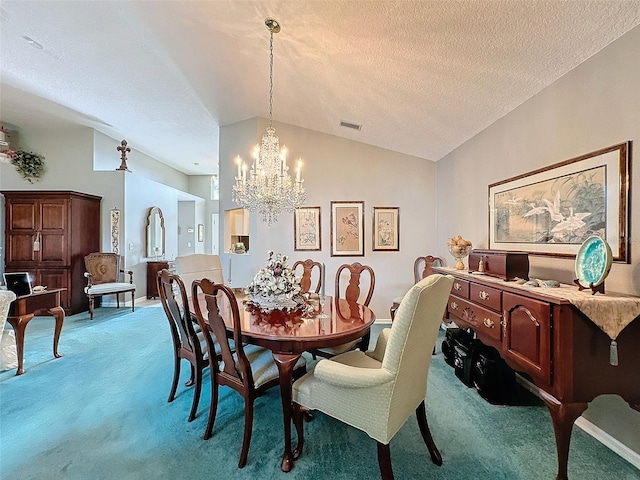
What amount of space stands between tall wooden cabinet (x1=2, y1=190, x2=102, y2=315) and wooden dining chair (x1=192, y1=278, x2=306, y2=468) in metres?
4.84

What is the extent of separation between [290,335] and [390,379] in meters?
0.61

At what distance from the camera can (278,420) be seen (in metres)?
2.15

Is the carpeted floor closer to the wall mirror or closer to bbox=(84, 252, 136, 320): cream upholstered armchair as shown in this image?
bbox=(84, 252, 136, 320): cream upholstered armchair

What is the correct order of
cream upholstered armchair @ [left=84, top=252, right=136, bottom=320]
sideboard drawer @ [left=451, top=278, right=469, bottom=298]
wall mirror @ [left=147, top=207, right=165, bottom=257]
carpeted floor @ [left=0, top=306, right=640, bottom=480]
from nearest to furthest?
carpeted floor @ [left=0, top=306, right=640, bottom=480], sideboard drawer @ [left=451, top=278, right=469, bottom=298], cream upholstered armchair @ [left=84, top=252, right=136, bottom=320], wall mirror @ [left=147, top=207, right=165, bottom=257]

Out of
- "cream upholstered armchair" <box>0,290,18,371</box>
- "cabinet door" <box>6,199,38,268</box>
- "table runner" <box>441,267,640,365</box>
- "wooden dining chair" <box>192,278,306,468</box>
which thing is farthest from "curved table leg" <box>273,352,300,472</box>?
"cabinet door" <box>6,199,38,268</box>

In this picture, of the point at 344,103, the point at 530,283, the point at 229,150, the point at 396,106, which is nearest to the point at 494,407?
the point at 530,283

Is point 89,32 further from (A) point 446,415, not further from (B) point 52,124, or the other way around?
(A) point 446,415

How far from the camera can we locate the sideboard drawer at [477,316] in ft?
6.84

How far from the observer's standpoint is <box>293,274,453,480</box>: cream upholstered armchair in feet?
4.60

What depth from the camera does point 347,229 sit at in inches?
186

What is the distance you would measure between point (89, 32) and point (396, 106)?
3445 mm

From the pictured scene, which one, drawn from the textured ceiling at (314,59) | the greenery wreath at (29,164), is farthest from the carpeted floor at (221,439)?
the greenery wreath at (29,164)

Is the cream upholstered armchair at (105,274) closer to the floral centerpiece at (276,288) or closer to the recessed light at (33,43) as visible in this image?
the recessed light at (33,43)

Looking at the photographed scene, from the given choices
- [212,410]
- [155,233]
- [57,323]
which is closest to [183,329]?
[212,410]
